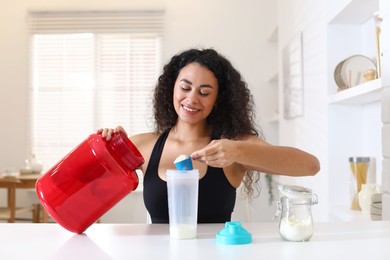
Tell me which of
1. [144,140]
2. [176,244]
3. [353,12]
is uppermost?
[353,12]

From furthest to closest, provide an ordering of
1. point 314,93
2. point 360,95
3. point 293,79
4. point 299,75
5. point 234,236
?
point 293,79 → point 299,75 → point 314,93 → point 360,95 → point 234,236

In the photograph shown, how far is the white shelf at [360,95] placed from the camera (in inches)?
64.8

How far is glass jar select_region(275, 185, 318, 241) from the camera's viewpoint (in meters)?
0.94

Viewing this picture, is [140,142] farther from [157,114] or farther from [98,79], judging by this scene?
[98,79]

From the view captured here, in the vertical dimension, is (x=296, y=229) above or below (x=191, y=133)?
below

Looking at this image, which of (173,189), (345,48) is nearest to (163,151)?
(173,189)

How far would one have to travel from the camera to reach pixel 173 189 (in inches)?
39.4

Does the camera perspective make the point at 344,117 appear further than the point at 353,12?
Yes

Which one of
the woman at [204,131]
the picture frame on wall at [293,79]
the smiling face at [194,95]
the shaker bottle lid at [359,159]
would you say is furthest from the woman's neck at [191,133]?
the picture frame on wall at [293,79]

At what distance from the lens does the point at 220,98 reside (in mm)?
1578

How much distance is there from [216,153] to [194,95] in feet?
1.34

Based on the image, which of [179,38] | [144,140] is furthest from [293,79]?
[144,140]

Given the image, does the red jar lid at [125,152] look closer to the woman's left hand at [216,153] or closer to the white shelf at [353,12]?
the woman's left hand at [216,153]

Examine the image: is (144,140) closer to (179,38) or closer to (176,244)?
(176,244)
